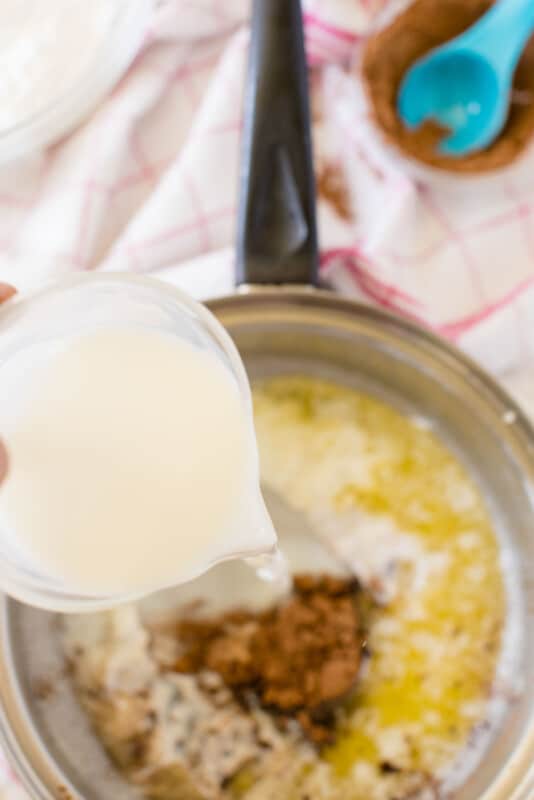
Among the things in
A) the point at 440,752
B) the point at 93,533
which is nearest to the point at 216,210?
the point at 93,533

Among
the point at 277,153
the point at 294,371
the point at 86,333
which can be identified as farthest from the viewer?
the point at 294,371

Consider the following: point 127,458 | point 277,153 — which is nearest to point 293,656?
point 127,458

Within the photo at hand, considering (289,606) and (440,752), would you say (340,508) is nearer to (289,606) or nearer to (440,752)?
(289,606)

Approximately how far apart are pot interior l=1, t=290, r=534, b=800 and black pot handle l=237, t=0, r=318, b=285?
0.11ft

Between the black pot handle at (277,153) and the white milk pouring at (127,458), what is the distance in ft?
0.54

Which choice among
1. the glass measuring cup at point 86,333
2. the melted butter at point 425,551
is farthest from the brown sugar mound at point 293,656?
the glass measuring cup at point 86,333

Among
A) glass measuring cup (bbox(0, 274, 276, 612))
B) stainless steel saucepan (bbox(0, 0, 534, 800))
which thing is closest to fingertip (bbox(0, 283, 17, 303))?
glass measuring cup (bbox(0, 274, 276, 612))

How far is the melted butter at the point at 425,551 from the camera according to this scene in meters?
0.73

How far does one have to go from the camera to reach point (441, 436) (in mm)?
774

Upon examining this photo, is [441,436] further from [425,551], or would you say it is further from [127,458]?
[127,458]

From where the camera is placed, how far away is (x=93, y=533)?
55 centimetres

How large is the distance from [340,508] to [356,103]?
13.6 inches

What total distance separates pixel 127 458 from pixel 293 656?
273 mm

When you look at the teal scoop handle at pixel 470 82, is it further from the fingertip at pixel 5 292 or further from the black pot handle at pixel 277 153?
the fingertip at pixel 5 292
